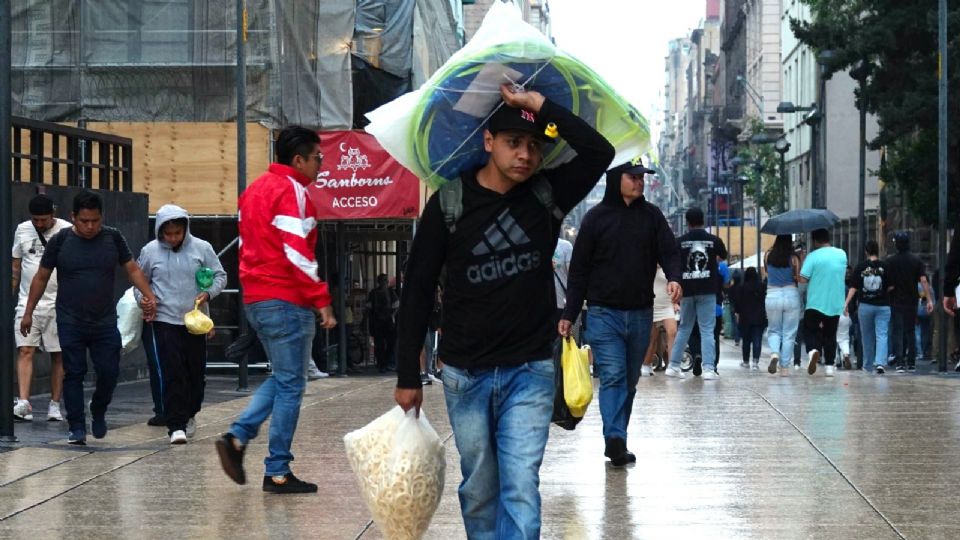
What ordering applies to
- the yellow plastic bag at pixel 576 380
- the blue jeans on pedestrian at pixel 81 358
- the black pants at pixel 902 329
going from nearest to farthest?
the yellow plastic bag at pixel 576 380, the blue jeans on pedestrian at pixel 81 358, the black pants at pixel 902 329

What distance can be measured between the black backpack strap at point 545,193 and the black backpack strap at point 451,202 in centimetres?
25

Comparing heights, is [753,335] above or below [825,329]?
below

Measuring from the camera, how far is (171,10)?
2497 centimetres

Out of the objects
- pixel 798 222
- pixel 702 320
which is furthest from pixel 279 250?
pixel 798 222

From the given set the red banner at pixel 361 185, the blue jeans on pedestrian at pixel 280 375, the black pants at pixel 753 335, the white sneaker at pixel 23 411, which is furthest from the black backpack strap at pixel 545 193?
the black pants at pixel 753 335

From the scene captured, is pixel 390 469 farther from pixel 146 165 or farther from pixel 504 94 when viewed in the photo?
pixel 146 165

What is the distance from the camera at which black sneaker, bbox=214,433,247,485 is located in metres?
8.66

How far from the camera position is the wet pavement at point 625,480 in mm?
7773

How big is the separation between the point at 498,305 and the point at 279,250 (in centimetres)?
340

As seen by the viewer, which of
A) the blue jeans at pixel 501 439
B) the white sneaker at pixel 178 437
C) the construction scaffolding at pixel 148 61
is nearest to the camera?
the blue jeans at pixel 501 439

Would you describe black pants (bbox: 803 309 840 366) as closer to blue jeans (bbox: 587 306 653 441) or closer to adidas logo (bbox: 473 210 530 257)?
blue jeans (bbox: 587 306 653 441)

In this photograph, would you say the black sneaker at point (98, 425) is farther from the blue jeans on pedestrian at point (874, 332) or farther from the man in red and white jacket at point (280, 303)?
the blue jeans on pedestrian at point (874, 332)

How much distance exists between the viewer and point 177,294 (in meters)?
11.8

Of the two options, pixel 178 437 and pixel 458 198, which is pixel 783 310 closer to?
pixel 178 437
